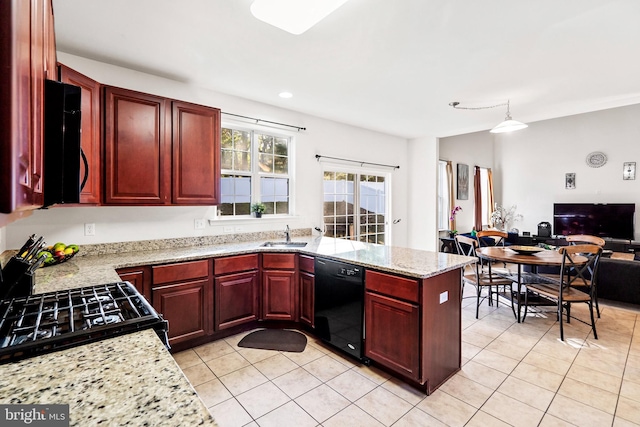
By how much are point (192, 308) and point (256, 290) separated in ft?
2.10

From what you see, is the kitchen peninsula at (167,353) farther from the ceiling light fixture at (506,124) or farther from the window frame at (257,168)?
the ceiling light fixture at (506,124)

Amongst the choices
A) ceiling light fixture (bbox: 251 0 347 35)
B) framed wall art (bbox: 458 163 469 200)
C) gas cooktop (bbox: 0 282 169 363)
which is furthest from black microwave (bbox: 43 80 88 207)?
framed wall art (bbox: 458 163 469 200)

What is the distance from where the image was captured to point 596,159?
6.70m

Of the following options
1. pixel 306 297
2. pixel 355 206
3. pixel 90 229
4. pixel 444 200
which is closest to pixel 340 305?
pixel 306 297

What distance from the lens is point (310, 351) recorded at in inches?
109

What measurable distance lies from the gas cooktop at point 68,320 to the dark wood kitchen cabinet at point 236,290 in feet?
4.47

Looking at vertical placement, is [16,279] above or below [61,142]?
below

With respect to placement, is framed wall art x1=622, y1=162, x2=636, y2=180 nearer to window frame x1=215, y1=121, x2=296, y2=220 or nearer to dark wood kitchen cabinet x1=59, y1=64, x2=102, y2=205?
window frame x1=215, y1=121, x2=296, y2=220

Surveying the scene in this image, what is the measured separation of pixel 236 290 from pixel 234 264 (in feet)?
0.86

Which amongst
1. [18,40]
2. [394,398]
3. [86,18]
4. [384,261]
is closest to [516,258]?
[384,261]

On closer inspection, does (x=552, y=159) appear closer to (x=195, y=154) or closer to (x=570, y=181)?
(x=570, y=181)

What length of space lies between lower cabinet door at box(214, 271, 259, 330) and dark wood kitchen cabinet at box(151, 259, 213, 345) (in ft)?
0.28

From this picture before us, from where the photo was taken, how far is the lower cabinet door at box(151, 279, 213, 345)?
2549 mm

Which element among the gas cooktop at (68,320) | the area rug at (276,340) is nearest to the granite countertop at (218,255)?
the gas cooktop at (68,320)
